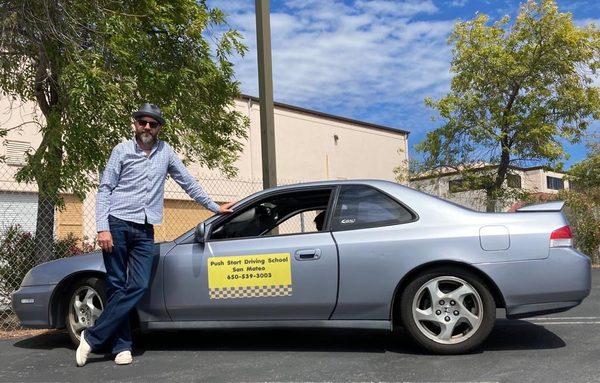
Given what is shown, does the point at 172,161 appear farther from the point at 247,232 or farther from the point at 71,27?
the point at 71,27

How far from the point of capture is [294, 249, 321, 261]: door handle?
4410 millimetres

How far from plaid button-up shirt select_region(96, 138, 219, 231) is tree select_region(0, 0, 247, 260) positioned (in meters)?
1.63

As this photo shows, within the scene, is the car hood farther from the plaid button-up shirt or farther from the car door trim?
the car door trim

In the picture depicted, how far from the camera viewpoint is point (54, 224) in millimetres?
9031

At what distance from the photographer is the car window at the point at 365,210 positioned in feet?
14.8

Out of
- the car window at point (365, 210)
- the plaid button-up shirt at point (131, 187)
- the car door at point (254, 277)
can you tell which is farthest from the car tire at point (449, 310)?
Result: the plaid button-up shirt at point (131, 187)

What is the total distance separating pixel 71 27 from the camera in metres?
6.15

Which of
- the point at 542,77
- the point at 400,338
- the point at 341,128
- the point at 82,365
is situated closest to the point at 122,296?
the point at 82,365

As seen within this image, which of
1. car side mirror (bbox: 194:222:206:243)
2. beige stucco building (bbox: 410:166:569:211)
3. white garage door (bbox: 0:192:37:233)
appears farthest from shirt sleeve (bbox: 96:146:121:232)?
white garage door (bbox: 0:192:37:233)

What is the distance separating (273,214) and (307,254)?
0.97 metres

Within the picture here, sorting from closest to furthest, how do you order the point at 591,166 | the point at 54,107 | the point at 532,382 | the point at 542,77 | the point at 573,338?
the point at 532,382
the point at 573,338
the point at 54,107
the point at 542,77
the point at 591,166

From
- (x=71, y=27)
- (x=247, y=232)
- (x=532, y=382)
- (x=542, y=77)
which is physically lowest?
(x=532, y=382)

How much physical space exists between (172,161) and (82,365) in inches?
69.2

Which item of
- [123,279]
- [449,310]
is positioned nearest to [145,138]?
[123,279]
